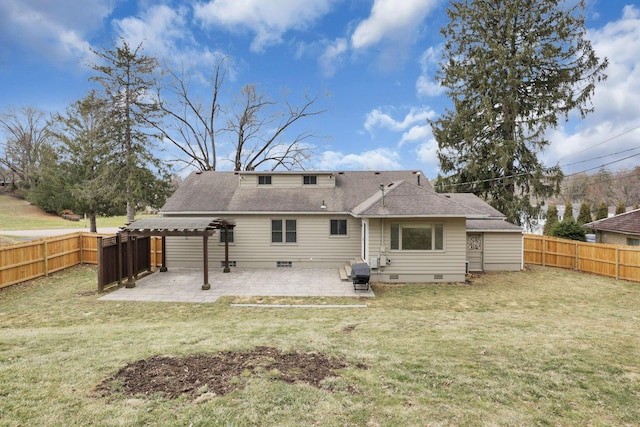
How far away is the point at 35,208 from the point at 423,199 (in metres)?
49.8

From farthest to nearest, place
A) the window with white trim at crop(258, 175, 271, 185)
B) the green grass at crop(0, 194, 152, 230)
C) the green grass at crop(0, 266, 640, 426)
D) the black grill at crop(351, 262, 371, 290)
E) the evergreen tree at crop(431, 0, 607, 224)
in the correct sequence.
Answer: the green grass at crop(0, 194, 152, 230) < the evergreen tree at crop(431, 0, 607, 224) < the window with white trim at crop(258, 175, 271, 185) < the black grill at crop(351, 262, 371, 290) < the green grass at crop(0, 266, 640, 426)

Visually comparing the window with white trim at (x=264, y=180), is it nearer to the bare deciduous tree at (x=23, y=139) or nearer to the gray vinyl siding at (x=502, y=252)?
the gray vinyl siding at (x=502, y=252)

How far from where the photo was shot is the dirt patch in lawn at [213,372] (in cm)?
355

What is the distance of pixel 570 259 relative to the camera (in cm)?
1419

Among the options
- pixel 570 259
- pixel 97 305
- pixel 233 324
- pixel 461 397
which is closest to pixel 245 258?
pixel 97 305

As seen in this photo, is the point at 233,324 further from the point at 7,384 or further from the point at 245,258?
the point at 245,258

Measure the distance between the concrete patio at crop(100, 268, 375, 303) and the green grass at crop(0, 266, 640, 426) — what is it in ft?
2.55

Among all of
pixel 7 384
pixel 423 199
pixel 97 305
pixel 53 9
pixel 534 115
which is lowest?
pixel 97 305

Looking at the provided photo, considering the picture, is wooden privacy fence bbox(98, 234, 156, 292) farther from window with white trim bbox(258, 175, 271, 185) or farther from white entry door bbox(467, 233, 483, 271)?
white entry door bbox(467, 233, 483, 271)

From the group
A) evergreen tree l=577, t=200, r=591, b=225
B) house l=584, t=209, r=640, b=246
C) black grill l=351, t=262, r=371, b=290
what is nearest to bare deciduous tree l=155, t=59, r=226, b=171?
black grill l=351, t=262, r=371, b=290

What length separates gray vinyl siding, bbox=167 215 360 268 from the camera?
13867 mm

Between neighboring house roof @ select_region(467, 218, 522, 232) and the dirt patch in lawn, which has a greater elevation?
neighboring house roof @ select_region(467, 218, 522, 232)

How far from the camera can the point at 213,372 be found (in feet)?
13.1

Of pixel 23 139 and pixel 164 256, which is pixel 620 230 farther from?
pixel 23 139
